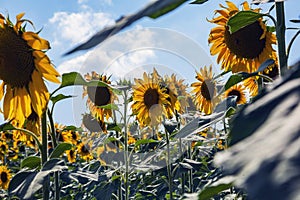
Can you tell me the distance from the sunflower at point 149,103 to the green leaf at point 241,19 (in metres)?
2.67

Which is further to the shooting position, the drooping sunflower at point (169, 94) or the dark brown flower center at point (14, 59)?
the drooping sunflower at point (169, 94)

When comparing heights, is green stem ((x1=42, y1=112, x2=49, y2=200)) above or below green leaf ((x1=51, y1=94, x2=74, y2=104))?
below

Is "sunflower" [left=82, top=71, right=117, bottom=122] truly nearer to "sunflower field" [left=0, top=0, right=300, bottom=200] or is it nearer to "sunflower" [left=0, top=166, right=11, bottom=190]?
"sunflower field" [left=0, top=0, right=300, bottom=200]

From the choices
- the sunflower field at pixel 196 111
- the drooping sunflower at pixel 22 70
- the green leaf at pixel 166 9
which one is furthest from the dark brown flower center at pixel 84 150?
the green leaf at pixel 166 9

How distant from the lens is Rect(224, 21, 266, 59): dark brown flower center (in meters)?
1.82

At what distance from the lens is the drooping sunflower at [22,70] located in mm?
1505

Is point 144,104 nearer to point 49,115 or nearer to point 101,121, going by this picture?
point 101,121

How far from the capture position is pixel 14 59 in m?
1.54

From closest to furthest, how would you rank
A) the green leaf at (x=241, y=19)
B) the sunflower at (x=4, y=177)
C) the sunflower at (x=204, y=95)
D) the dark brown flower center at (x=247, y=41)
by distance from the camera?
the green leaf at (x=241, y=19), the dark brown flower center at (x=247, y=41), the sunflower at (x=204, y=95), the sunflower at (x=4, y=177)

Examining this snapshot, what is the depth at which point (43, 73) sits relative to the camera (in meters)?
1.54

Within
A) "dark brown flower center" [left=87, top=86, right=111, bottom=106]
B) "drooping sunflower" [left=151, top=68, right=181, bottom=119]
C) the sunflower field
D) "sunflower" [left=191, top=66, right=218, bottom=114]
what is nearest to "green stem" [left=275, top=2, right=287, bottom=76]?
the sunflower field

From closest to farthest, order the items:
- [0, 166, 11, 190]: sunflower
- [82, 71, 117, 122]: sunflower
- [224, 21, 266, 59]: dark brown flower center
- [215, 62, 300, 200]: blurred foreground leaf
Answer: [215, 62, 300, 200]: blurred foreground leaf, [224, 21, 266, 59]: dark brown flower center, [82, 71, 117, 122]: sunflower, [0, 166, 11, 190]: sunflower

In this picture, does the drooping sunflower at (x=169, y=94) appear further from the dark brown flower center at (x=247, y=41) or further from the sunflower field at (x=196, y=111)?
the dark brown flower center at (x=247, y=41)

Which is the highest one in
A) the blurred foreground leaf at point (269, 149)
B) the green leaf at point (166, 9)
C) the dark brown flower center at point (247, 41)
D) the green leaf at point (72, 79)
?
the dark brown flower center at point (247, 41)
